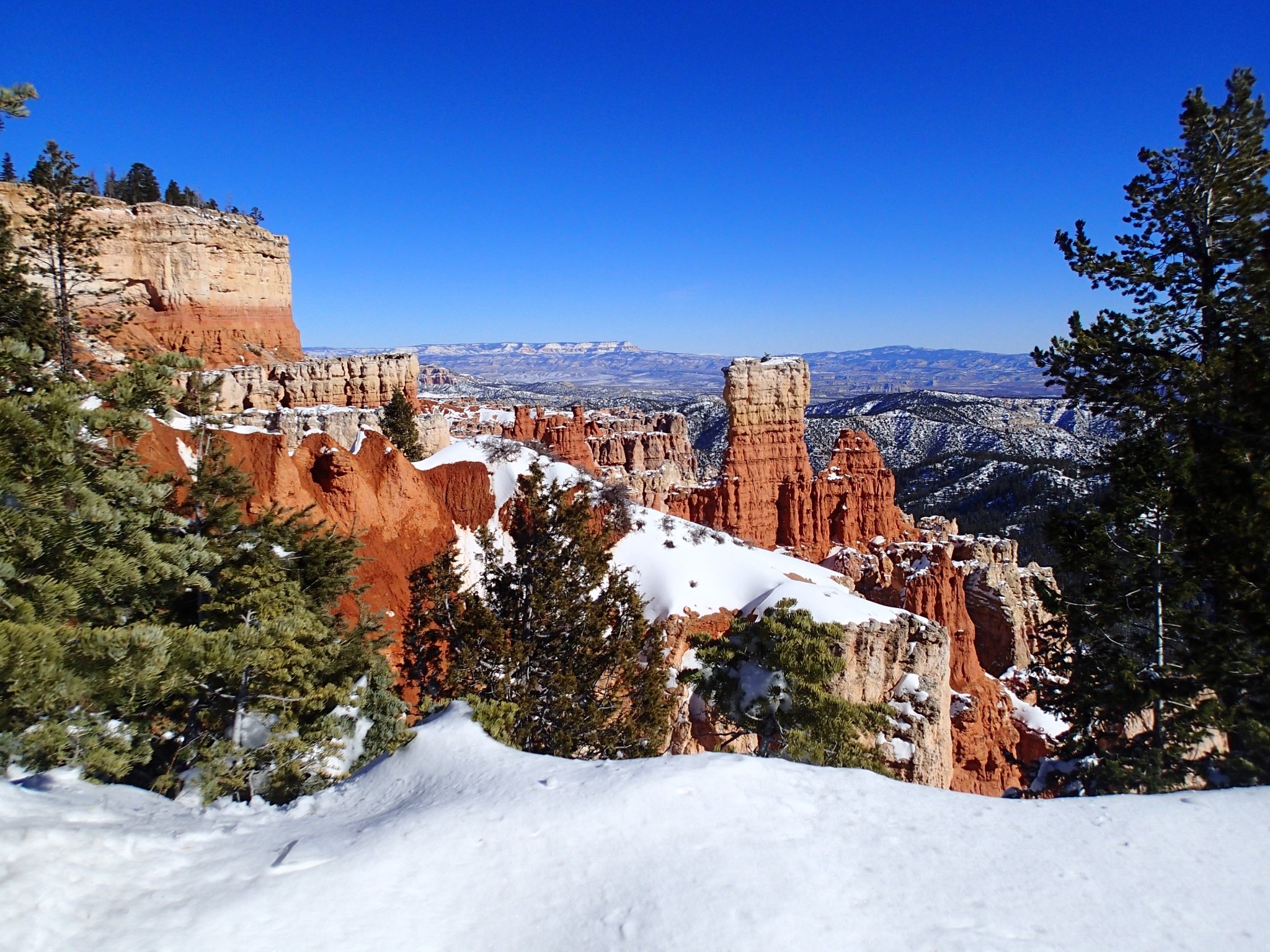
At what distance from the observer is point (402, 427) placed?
2733 centimetres

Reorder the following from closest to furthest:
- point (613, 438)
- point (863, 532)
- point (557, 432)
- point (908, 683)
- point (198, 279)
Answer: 1. point (908, 683)
2. point (198, 279)
3. point (863, 532)
4. point (557, 432)
5. point (613, 438)

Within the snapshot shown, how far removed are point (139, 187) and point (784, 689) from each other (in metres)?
57.7

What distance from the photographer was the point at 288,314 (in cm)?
4525

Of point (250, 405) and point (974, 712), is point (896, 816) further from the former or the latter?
point (250, 405)

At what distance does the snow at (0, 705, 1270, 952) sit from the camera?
168 inches

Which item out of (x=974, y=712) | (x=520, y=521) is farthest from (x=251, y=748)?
(x=974, y=712)

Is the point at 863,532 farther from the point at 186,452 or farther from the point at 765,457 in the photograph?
the point at 186,452

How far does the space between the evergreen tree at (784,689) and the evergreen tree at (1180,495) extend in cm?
394

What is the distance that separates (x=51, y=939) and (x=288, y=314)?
48.2 meters

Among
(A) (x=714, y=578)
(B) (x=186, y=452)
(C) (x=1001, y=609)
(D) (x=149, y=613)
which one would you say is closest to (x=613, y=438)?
(C) (x=1001, y=609)

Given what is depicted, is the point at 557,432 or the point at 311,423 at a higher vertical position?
the point at 311,423

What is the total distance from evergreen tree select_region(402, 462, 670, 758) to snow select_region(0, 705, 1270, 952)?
17.5ft

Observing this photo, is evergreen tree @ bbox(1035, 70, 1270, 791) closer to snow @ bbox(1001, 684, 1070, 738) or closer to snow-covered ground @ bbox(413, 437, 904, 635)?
snow-covered ground @ bbox(413, 437, 904, 635)

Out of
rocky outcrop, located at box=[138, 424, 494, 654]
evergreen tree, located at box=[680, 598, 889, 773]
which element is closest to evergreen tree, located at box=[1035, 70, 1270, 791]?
evergreen tree, located at box=[680, 598, 889, 773]
